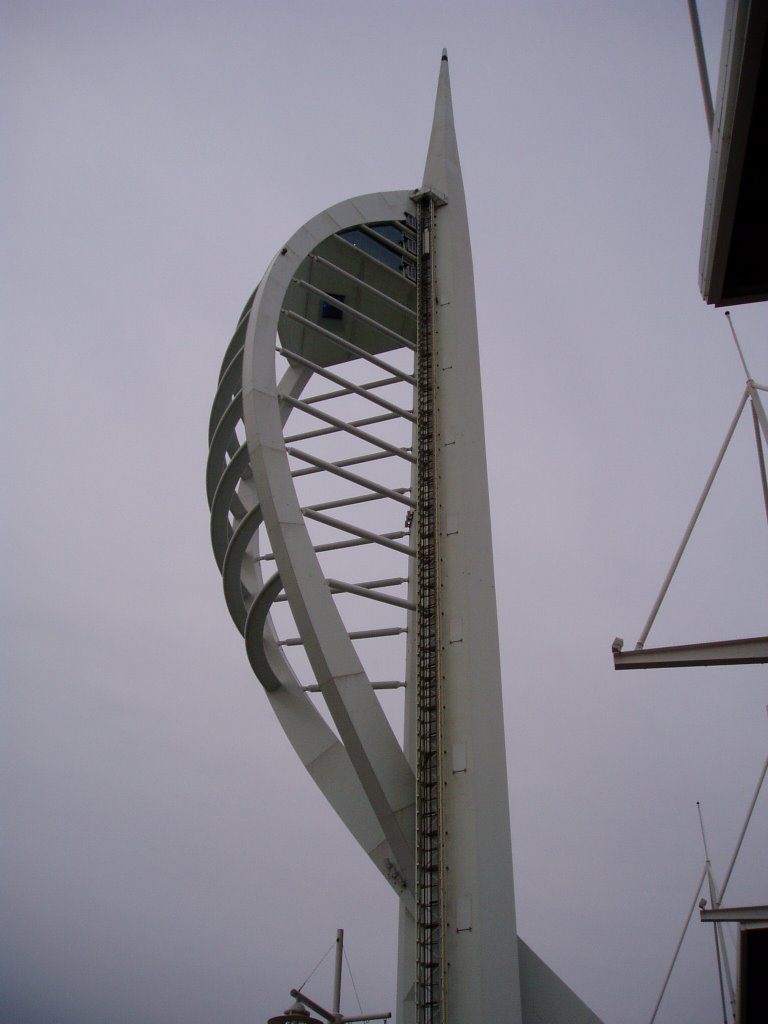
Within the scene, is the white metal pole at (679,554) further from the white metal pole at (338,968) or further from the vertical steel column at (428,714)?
the white metal pole at (338,968)

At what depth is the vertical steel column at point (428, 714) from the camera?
546 inches

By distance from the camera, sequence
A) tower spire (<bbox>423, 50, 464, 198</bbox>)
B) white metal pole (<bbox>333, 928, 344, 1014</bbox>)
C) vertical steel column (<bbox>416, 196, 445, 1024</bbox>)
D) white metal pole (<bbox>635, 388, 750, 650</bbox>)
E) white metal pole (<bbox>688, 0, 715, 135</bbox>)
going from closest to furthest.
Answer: white metal pole (<bbox>688, 0, 715, 135</bbox>)
white metal pole (<bbox>635, 388, 750, 650</bbox>)
vertical steel column (<bbox>416, 196, 445, 1024</bbox>)
tower spire (<bbox>423, 50, 464, 198</bbox>)
white metal pole (<bbox>333, 928, 344, 1014</bbox>)

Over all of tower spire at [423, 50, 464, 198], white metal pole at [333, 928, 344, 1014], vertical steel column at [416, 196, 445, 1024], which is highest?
tower spire at [423, 50, 464, 198]

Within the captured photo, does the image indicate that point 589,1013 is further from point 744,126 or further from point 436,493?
point 744,126

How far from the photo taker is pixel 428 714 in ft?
52.7


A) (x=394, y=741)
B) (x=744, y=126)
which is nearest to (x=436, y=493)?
(x=394, y=741)

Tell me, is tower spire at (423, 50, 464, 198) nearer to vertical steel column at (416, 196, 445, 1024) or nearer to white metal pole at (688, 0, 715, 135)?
vertical steel column at (416, 196, 445, 1024)

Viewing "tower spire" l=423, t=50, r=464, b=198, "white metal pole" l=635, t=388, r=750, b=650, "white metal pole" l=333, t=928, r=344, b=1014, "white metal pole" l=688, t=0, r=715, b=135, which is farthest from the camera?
"white metal pole" l=333, t=928, r=344, b=1014

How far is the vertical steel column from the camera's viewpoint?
45.5 ft

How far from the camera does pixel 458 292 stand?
72.2 feet

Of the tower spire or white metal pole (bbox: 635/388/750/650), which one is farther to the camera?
the tower spire

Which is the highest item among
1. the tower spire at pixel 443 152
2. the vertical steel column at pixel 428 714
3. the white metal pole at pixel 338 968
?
the tower spire at pixel 443 152

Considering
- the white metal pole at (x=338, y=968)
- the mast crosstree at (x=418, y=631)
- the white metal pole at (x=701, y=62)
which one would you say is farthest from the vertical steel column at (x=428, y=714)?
the white metal pole at (x=338, y=968)

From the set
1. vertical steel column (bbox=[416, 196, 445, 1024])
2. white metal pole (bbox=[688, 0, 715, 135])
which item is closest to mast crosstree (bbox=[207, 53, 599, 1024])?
vertical steel column (bbox=[416, 196, 445, 1024])
